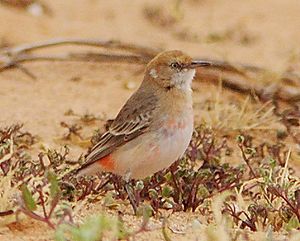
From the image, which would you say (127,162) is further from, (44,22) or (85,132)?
(44,22)

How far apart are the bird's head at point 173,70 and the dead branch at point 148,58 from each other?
2553mm

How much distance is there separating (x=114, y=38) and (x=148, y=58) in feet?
4.05

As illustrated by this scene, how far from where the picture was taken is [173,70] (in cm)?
692

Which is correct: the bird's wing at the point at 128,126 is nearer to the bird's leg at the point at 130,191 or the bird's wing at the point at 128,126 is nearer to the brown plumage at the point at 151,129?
the brown plumage at the point at 151,129

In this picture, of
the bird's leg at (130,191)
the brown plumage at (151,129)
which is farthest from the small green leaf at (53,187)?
the brown plumage at (151,129)

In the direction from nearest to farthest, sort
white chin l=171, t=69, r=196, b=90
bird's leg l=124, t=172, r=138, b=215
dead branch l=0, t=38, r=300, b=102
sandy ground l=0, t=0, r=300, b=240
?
bird's leg l=124, t=172, r=138, b=215
white chin l=171, t=69, r=196, b=90
sandy ground l=0, t=0, r=300, b=240
dead branch l=0, t=38, r=300, b=102

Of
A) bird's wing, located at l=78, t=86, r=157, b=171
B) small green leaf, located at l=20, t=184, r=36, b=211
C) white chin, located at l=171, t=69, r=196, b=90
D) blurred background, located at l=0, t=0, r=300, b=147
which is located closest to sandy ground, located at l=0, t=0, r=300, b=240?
blurred background, located at l=0, t=0, r=300, b=147

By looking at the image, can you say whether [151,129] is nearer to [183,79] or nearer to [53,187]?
[183,79]

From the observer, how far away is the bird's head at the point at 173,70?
22.5ft

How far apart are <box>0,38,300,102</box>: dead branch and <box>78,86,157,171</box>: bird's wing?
2.84m

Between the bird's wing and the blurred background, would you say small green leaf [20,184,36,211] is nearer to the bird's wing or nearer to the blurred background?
the bird's wing

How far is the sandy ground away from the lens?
9.05 metres

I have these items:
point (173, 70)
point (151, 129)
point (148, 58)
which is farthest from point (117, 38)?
point (151, 129)

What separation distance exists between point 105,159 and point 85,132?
6.05 feet
